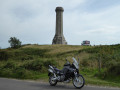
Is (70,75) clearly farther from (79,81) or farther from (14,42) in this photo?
(14,42)

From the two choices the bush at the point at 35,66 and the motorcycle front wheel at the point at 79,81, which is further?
the bush at the point at 35,66

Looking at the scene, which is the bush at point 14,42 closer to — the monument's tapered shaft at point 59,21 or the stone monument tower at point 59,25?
the stone monument tower at point 59,25

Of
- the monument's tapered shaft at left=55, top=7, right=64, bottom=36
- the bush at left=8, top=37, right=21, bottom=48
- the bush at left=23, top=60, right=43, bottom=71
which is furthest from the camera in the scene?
the monument's tapered shaft at left=55, top=7, right=64, bottom=36

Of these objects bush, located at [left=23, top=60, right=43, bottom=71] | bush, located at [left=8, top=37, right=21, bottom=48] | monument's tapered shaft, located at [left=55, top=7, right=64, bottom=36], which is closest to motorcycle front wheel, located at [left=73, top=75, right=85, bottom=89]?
bush, located at [left=23, top=60, right=43, bottom=71]

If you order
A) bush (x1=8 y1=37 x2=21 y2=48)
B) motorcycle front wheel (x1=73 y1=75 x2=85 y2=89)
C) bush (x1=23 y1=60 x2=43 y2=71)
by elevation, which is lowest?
motorcycle front wheel (x1=73 y1=75 x2=85 y2=89)

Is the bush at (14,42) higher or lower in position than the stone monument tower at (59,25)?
lower

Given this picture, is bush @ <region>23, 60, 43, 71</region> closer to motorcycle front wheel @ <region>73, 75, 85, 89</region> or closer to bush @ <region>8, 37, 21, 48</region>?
motorcycle front wheel @ <region>73, 75, 85, 89</region>

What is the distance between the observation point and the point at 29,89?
8.27 meters

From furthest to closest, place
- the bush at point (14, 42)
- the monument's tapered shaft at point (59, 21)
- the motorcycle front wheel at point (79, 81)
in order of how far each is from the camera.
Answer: the monument's tapered shaft at point (59, 21) < the bush at point (14, 42) < the motorcycle front wheel at point (79, 81)

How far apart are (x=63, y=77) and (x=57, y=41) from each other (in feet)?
140

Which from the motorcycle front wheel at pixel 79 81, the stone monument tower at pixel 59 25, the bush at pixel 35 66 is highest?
the stone monument tower at pixel 59 25

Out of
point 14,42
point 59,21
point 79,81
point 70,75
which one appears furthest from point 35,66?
point 14,42

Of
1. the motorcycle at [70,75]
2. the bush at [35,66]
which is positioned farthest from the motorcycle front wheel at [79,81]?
the bush at [35,66]

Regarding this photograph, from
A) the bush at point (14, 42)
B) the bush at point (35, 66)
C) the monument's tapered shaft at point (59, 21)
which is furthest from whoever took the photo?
the monument's tapered shaft at point (59, 21)
